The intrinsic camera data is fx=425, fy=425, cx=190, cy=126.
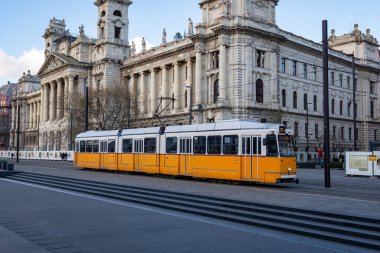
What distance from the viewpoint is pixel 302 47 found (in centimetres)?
6556

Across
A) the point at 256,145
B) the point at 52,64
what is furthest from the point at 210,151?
the point at 52,64

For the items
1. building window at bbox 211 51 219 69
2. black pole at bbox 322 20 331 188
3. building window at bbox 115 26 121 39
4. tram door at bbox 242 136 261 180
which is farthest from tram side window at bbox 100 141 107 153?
building window at bbox 115 26 121 39

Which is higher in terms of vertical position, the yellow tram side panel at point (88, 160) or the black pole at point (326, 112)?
the black pole at point (326, 112)

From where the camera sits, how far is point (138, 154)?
30922 millimetres

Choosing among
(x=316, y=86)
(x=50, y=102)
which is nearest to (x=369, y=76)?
(x=316, y=86)

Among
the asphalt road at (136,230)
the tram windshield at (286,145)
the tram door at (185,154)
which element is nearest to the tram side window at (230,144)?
the tram windshield at (286,145)

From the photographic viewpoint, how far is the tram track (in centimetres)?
1047

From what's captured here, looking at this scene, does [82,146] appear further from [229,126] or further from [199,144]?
[229,126]

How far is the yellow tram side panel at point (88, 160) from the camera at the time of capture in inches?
1415

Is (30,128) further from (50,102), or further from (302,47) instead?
(302,47)

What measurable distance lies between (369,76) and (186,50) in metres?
37.0

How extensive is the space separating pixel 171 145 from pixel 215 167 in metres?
4.49

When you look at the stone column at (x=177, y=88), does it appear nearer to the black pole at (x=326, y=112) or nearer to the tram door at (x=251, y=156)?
the tram door at (x=251, y=156)

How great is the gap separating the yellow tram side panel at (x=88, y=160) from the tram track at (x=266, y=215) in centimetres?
1580
